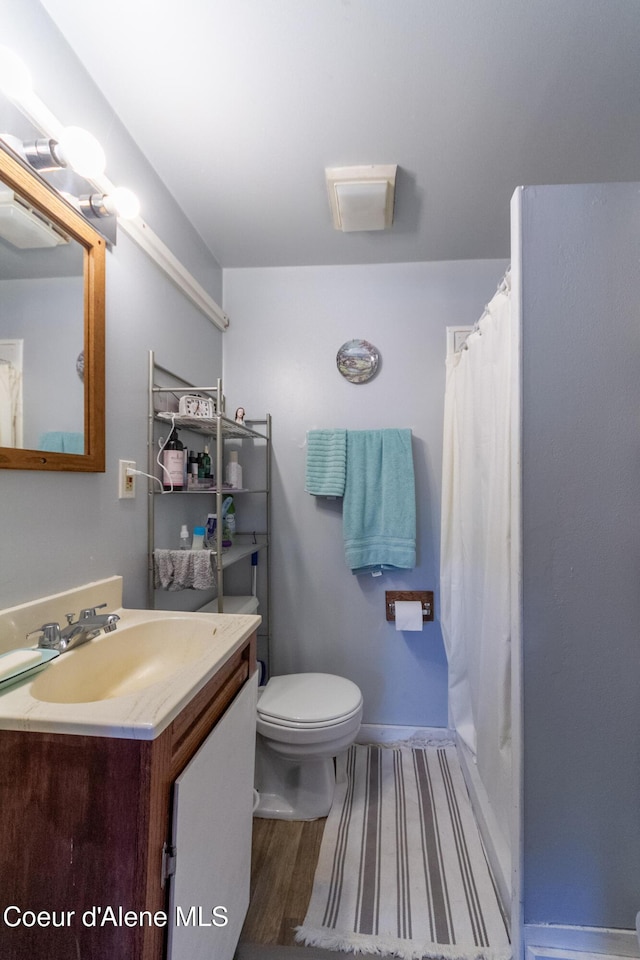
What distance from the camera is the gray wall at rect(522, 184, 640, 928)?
978mm

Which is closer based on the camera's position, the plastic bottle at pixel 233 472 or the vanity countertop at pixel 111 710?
the vanity countertop at pixel 111 710

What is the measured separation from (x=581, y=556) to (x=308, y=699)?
108 centimetres

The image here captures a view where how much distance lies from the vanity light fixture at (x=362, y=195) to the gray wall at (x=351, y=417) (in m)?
0.40

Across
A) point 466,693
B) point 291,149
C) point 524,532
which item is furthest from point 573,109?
point 466,693

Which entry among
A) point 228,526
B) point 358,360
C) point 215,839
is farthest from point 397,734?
point 358,360

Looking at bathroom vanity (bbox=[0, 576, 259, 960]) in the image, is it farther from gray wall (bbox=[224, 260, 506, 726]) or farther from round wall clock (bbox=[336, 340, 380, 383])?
round wall clock (bbox=[336, 340, 380, 383])

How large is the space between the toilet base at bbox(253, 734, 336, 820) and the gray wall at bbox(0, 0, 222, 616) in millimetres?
830

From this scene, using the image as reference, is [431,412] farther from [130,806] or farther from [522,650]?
[130,806]

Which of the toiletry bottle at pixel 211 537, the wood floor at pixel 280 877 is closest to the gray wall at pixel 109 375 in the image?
the toiletry bottle at pixel 211 537

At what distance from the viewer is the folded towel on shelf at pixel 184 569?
1.33 m

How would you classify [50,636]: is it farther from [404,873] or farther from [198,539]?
[404,873]

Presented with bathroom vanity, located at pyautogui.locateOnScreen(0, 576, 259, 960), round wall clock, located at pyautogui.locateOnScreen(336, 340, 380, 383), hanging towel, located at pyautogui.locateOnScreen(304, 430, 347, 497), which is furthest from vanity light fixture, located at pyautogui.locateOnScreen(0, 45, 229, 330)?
bathroom vanity, located at pyautogui.locateOnScreen(0, 576, 259, 960)

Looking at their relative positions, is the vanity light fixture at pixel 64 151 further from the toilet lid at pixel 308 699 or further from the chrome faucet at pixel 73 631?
the toilet lid at pixel 308 699

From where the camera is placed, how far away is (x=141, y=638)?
3.38 feet
